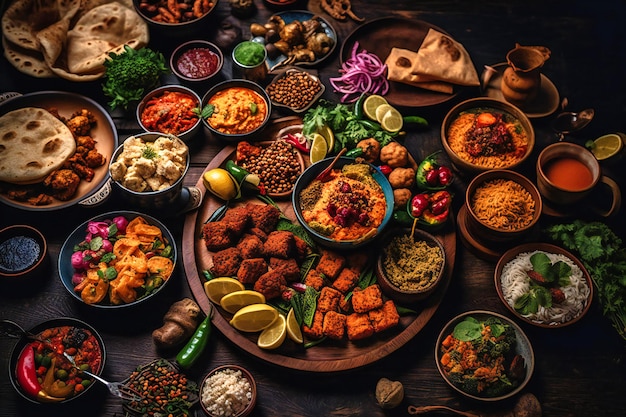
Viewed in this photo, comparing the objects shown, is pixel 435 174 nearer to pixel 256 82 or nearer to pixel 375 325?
pixel 375 325

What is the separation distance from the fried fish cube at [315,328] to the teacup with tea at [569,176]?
258 cm

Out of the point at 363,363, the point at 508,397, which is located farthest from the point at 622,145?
the point at 363,363

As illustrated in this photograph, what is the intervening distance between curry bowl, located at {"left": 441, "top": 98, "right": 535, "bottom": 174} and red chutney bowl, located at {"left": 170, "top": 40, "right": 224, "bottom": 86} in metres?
Answer: 2.68

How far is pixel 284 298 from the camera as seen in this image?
17.0ft

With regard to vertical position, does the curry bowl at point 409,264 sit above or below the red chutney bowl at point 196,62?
below

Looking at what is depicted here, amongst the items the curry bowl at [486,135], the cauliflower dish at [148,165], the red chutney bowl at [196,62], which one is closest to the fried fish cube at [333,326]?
the cauliflower dish at [148,165]

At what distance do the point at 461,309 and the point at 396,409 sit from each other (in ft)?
3.78

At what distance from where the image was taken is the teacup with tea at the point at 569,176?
5.50 m

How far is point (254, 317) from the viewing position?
16.3 ft

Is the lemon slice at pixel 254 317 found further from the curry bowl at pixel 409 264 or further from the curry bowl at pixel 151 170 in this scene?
the curry bowl at pixel 151 170

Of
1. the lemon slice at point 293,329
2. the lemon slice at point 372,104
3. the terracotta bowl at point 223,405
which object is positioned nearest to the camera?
the terracotta bowl at point 223,405

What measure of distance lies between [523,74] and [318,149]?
230cm

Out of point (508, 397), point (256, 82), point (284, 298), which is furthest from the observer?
point (256, 82)

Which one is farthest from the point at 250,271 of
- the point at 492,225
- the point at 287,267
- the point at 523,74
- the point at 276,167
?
the point at 523,74
